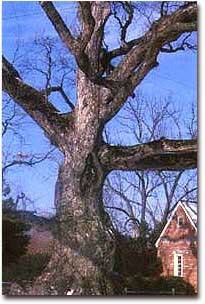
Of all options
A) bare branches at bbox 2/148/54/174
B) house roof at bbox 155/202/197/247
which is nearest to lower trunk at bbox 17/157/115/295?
bare branches at bbox 2/148/54/174

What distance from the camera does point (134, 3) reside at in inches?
103

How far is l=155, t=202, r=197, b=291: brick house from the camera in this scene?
8.04ft

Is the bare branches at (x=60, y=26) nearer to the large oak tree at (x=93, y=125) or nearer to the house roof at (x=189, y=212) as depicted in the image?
the large oak tree at (x=93, y=125)

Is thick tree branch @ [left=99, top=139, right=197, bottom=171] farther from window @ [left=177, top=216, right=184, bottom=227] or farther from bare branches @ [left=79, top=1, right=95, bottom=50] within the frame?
bare branches @ [left=79, top=1, right=95, bottom=50]

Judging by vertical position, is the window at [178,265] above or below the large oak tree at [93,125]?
below

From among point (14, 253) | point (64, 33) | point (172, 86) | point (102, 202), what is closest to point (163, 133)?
point (172, 86)

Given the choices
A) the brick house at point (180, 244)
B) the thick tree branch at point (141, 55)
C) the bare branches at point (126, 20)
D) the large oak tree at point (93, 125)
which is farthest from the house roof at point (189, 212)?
the bare branches at point (126, 20)

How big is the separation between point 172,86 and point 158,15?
0.29m

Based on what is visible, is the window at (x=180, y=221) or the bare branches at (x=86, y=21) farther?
the bare branches at (x=86, y=21)

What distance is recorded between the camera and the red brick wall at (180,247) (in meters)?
2.45

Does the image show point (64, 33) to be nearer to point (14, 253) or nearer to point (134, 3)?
point (134, 3)

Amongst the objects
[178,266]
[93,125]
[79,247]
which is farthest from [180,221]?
[93,125]

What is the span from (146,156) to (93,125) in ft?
0.82

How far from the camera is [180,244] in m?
2.51
